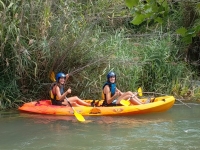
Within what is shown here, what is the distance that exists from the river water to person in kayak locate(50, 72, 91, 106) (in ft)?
1.28

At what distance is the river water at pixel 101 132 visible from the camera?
15.7ft

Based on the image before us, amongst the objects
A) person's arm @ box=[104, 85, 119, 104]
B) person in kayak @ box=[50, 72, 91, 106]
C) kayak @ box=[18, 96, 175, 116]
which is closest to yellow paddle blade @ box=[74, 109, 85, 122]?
kayak @ box=[18, 96, 175, 116]

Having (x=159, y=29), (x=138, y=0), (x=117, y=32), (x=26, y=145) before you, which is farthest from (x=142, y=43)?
(x=138, y=0)

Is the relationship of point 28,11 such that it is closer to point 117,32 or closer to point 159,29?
point 117,32

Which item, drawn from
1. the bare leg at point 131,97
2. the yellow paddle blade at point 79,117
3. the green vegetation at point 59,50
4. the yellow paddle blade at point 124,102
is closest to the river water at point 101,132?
the yellow paddle blade at point 79,117

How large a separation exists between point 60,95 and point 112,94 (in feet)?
3.17

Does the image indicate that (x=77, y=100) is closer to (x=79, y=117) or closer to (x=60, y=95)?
(x=60, y=95)

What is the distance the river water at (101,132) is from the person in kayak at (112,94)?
418mm

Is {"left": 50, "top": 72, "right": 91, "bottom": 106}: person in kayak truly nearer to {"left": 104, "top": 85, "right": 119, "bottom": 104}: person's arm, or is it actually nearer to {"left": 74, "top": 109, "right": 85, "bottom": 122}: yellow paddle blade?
{"left": 104, "top": 85, "right": 119, "bottom": 104}: person's arm

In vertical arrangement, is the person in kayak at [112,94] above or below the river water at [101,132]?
above

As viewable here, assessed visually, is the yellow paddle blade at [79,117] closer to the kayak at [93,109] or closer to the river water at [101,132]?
the river water at [101,132]

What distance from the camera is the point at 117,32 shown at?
838 centimetres

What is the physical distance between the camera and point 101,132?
5.51 m

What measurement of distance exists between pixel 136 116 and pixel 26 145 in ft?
8.08
